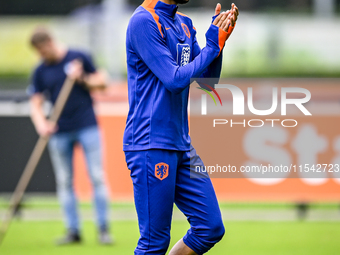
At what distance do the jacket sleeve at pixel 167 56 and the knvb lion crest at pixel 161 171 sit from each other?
0.40 meters

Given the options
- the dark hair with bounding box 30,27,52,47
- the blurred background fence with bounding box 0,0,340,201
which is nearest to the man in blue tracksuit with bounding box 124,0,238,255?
the dark hair with bounding box 30,27,52,47

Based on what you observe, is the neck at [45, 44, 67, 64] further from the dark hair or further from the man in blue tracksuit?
the man in blue tracksuit

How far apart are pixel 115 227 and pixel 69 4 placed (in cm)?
1066

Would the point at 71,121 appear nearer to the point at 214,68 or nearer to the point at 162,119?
the point at 214,68

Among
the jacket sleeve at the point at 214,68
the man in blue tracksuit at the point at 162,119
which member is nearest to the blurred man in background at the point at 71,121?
the jacket sleeve at the point at 214,68

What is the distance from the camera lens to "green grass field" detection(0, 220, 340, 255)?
523 cm

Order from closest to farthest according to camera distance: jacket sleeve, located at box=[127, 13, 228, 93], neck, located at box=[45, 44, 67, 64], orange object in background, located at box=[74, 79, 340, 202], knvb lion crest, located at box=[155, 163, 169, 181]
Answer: jacket sleeve, located at box=[127, 13, 228, 93]
knvb lion crest, located at box=[155, 163, 169, 181]
neck, located at box=[45, 44, 67, 64]
orange object in background, located at box=[74, 79, 340, 202]

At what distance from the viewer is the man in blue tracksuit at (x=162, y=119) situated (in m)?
2.86

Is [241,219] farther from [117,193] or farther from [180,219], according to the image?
[117,193]

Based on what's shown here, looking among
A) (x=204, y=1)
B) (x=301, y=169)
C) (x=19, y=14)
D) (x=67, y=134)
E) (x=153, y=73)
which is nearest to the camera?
(x=153, y=73)

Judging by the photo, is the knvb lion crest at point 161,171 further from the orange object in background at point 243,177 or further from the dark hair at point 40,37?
the orange object in background at point 243,177

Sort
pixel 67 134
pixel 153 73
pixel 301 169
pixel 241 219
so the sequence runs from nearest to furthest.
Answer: pixel 153 73 < pixel 67 134 < pixel 301 169 < pixel 241 219

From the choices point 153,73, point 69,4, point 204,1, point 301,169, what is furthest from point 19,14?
point 153,73

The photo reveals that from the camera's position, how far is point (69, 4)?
15734mm
